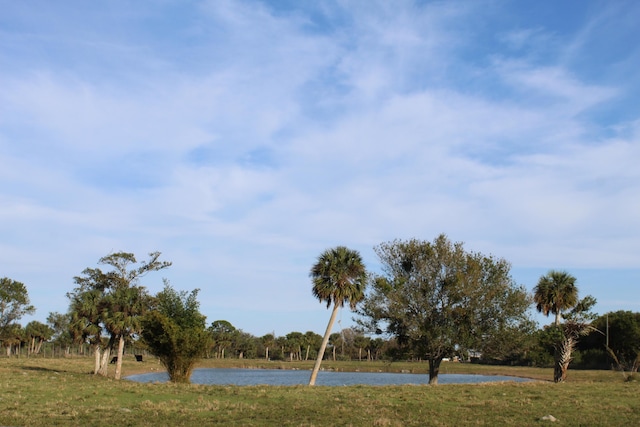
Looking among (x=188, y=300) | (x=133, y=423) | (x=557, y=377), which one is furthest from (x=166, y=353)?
(x=557, y=377)

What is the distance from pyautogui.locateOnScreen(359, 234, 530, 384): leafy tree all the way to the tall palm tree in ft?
43.6

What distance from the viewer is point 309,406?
21891 mm

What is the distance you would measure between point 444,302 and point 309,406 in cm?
2055

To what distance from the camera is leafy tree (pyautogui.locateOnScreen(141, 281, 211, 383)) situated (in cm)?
3841

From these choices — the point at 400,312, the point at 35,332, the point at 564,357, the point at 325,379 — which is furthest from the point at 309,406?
the point at 35,332

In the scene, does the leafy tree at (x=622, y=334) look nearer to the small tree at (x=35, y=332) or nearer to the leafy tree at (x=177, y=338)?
the leafy tree at (x=177, y=338)

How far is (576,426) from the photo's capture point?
56.9 ft

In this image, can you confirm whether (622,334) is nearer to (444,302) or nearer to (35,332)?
(444,302)

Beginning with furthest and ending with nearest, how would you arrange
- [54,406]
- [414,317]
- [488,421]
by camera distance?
[414,317] < [54,406] < [488,421]

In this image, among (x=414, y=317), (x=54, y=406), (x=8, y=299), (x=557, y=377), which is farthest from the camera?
(x=8, y=299)

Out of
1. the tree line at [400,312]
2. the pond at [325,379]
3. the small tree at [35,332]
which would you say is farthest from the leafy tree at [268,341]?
the tree line at [400,312]

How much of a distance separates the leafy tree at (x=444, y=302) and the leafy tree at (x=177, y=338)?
12744 millimetres

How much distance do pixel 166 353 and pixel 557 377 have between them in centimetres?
3274

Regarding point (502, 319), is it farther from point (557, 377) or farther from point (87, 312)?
point (87, 312)
